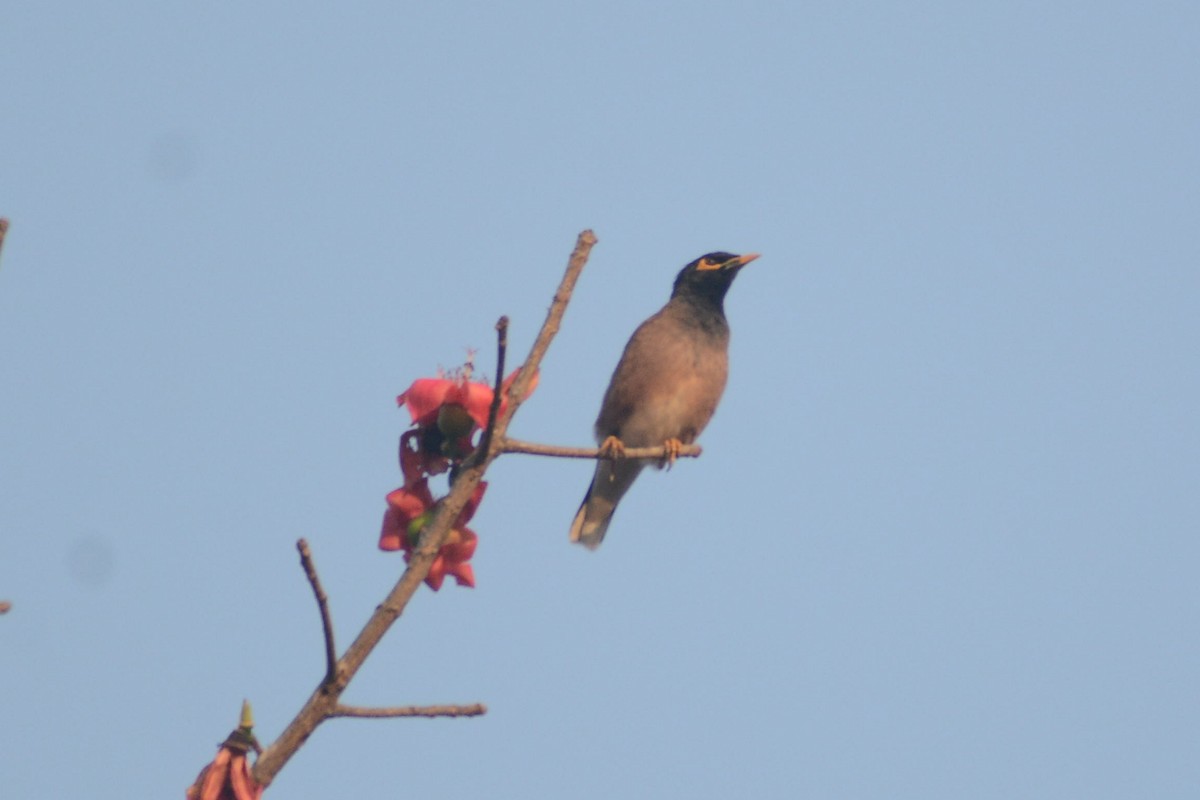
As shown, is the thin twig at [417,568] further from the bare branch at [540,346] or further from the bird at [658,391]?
the bird at [658,391]

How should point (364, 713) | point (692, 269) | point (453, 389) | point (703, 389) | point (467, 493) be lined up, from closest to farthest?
point (364, 713) < point (467, 493) < point (453, 389) < point (703, 389) < point (692, 269)

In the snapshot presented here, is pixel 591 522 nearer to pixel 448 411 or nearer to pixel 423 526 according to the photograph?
pixel 448 411

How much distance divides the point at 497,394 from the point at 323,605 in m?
0.65

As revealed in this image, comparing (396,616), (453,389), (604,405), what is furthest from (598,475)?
(396,616)

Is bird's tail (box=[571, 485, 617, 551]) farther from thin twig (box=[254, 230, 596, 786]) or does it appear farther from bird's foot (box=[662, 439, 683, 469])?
thin twig (box=[254, 230, 596, 786])

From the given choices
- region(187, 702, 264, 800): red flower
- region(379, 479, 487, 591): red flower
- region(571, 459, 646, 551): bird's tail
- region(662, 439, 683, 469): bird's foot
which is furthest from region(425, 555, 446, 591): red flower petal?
region(571, 459, 646, 551): bird's tail

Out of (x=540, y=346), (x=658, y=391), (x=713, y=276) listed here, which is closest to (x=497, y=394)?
(x=540, y=346)

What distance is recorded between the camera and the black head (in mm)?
7020

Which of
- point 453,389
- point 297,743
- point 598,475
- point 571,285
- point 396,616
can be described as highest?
point 571,285

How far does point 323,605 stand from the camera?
2.14m

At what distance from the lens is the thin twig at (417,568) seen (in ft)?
6.86

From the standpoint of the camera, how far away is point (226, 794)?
6.47 feet

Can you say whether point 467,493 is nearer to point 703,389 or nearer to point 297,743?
point 297,743

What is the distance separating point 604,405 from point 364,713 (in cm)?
460
